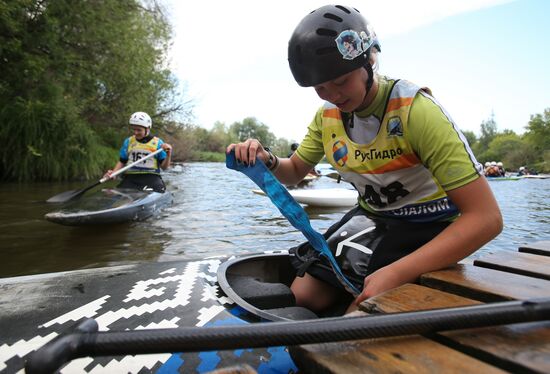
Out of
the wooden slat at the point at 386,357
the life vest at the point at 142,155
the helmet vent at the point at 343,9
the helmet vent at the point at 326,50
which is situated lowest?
the wooden slat at the point at 386,357

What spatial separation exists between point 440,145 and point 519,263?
68 cm

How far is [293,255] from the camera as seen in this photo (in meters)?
2.51

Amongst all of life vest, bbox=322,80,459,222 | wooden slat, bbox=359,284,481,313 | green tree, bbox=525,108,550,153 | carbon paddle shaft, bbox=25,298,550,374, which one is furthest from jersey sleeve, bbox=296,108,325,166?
green tree, bbox=525,108,550,153

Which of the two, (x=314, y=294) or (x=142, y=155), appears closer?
(x=314, y=294)

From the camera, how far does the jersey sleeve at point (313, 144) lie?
234cm

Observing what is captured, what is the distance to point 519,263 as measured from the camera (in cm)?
173

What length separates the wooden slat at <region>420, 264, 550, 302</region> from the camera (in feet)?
Answer: 4.33

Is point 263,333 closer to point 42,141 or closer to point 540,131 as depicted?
point 42,141

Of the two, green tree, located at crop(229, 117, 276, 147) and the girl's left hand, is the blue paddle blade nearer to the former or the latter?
the girl's left hand

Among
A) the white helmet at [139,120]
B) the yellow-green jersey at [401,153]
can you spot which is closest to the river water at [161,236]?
the white helmet at [139,120]

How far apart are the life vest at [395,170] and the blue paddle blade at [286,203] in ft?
1.11

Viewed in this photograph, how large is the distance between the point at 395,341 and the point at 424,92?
1186 mm

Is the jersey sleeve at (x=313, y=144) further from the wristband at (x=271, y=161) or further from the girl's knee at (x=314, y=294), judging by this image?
the girl's knee at (x=314, y=294)

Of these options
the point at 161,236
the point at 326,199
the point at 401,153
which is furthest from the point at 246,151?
the point at 326,199
